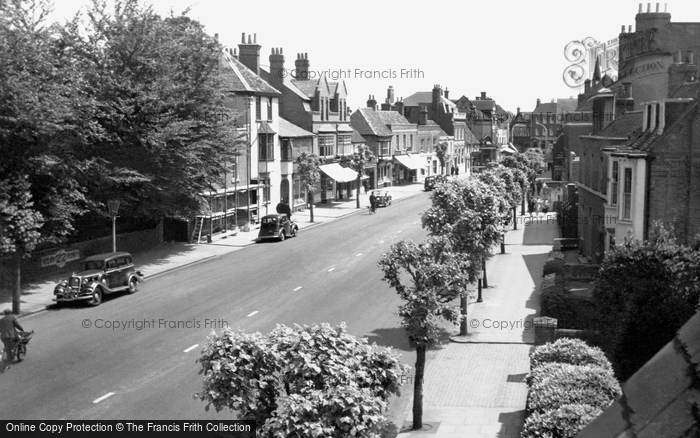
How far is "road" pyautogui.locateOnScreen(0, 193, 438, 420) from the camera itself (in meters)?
17.5

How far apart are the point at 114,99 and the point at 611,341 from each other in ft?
82.7

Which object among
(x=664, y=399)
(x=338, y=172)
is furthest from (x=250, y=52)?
(x=664, y=399)

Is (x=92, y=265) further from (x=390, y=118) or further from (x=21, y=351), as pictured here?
(x=390, y=118)

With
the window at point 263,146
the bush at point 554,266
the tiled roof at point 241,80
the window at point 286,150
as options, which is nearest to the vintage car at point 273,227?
the window at point 263,146

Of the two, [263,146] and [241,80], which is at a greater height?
[241,80]

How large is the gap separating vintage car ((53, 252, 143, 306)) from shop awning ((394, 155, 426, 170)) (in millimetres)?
61896

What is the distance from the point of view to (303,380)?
9.66m

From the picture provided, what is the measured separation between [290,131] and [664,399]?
59.0 m

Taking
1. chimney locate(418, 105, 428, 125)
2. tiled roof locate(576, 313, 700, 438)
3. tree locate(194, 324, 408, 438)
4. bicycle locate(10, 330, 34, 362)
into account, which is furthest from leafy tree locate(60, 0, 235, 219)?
chimney locate(418, 105, 428, 125)

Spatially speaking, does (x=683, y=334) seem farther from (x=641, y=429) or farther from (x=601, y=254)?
(x=601, y=254)

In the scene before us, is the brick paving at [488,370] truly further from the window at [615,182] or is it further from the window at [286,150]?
the window at [286,150]

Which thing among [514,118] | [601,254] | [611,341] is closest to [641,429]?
[611,341]

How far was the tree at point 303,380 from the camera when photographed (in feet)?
29.7

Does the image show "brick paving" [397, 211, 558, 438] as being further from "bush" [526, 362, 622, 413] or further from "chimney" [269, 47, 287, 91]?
"chimney" [269, 47, 287, 91]
